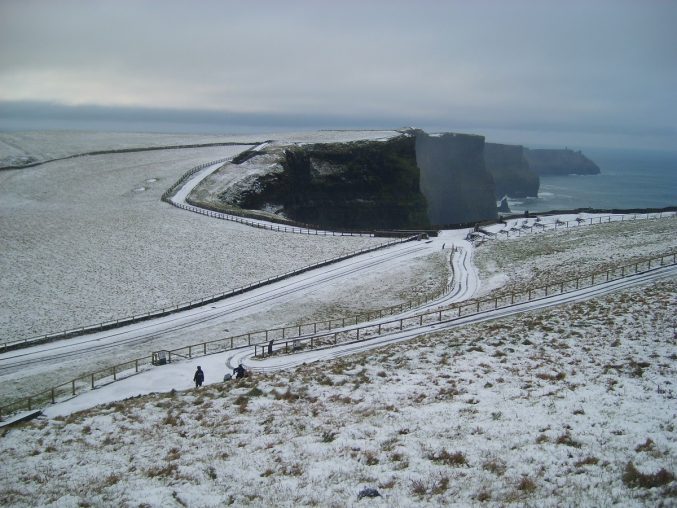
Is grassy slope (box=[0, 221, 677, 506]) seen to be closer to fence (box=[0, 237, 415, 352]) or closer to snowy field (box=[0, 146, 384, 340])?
fence (box=[0, 237, 415, 352])

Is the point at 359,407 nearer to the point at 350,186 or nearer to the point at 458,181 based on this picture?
the point at 350,186

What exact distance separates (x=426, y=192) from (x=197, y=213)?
8281 cm

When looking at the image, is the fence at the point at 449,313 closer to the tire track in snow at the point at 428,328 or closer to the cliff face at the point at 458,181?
the tire track in snow at the point at 428,328

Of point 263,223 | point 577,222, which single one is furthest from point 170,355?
point 577,222

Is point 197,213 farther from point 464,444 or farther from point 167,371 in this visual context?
point 464,444

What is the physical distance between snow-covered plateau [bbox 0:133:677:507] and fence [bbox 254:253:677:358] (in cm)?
217

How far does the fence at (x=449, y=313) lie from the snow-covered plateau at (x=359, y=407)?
7.12 ft

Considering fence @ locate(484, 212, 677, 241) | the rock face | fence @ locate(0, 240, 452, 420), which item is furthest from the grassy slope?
the rock face

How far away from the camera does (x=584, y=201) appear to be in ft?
602

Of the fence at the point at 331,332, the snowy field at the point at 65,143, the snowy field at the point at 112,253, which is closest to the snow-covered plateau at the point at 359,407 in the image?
the snowy field at the point at 112,253

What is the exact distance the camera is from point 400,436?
1445 centimetres

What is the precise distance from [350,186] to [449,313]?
5064 centimetres

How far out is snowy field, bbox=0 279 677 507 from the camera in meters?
11.7

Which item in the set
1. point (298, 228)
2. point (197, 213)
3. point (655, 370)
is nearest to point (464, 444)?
point (655, 370)
